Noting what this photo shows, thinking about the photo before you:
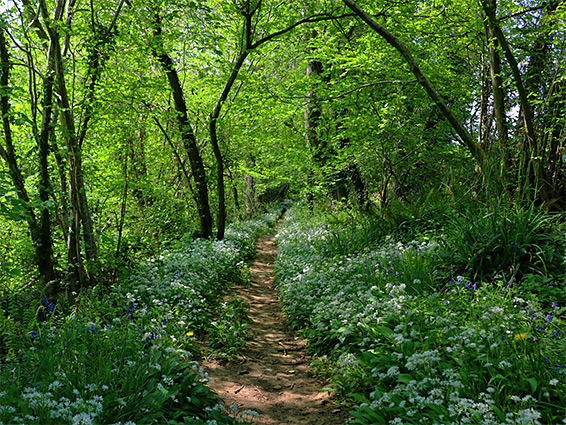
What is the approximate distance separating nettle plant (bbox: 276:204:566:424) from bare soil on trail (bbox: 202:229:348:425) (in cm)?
29

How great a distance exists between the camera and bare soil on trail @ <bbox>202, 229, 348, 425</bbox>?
3.61 meters

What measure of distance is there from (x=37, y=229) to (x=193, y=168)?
19.1 feet

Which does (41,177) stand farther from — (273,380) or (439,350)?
(439,350)

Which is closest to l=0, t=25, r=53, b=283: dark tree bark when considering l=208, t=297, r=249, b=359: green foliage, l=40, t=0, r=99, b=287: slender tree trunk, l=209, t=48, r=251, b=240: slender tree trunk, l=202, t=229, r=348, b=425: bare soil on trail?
l=40, t=0, r=99, b=287: slender tree trunk

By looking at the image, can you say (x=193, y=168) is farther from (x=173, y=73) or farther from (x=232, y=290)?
(x=232, y=290)

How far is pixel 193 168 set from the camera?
1140cm

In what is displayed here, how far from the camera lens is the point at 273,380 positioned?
14.5ft

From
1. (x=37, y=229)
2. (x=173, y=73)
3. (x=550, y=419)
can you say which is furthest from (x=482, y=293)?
(x=173, y=73)

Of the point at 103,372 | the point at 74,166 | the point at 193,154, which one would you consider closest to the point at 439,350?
the point at 103,372

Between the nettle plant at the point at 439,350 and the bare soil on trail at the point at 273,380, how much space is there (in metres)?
0.29

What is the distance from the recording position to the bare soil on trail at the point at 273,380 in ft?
11.8

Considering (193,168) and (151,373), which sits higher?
(193,168)

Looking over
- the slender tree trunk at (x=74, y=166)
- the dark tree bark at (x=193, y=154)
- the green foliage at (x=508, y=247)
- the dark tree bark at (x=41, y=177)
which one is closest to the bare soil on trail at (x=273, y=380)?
the green foliage at (x=508, y=247)

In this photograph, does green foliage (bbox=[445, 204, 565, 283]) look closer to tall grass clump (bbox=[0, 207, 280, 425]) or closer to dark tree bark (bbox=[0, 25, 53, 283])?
tall grass clump (bbox=[0, 207, 280, 425])
